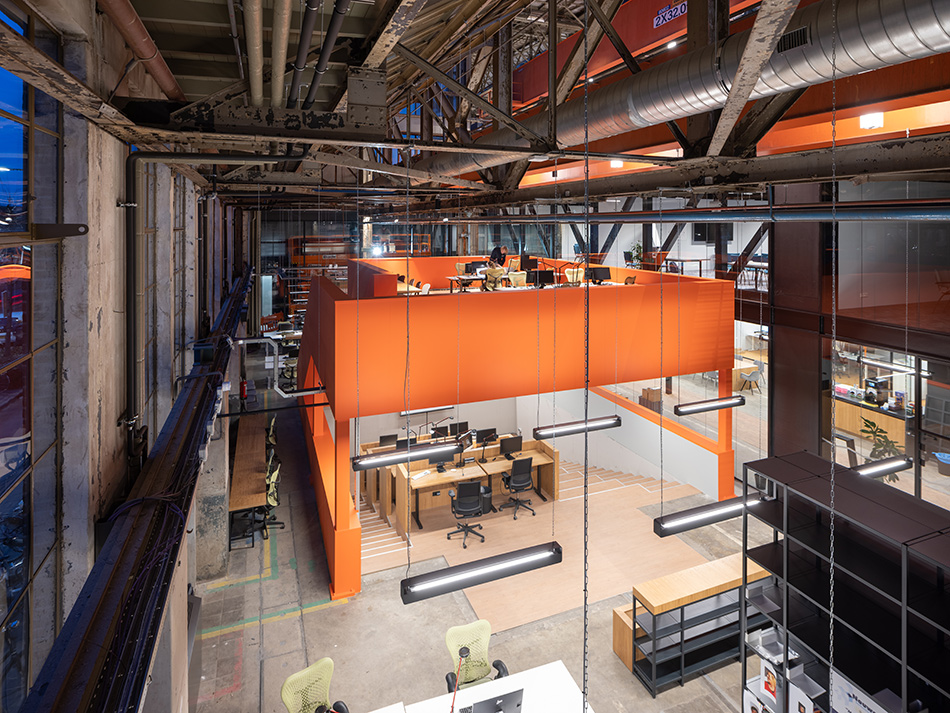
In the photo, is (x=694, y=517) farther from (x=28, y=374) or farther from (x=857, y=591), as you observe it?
(x=28, y=374)

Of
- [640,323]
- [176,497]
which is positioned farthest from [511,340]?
[176,497]

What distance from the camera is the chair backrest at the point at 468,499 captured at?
9.99m

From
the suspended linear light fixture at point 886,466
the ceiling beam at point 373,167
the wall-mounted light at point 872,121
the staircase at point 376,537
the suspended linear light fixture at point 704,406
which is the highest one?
the wall-mounted light at point 872,121

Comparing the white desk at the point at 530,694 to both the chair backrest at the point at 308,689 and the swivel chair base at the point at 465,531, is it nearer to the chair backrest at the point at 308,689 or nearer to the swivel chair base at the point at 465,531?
the chair backrest at the point at 308,689

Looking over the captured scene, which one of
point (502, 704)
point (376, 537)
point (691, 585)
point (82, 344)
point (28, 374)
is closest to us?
point (28, 374)

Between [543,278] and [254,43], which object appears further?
[543,278]

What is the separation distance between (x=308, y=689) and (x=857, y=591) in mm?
5310

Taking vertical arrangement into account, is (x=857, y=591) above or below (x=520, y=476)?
above

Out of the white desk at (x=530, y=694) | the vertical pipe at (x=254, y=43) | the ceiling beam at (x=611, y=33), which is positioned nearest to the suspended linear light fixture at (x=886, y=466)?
the white desk at (x=530, y=694)

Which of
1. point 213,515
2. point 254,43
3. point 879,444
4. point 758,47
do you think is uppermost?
point 254,43

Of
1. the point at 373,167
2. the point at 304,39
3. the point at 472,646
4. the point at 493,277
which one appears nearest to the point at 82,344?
the point at 304,39

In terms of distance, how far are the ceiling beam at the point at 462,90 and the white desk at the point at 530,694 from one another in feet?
17.2

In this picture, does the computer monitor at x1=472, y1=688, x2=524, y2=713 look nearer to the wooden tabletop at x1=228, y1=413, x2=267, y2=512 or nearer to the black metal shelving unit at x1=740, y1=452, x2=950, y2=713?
the black metal shelving unit at x1=740, y1=452, x2=950, y2=713

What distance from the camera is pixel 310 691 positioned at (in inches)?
214
